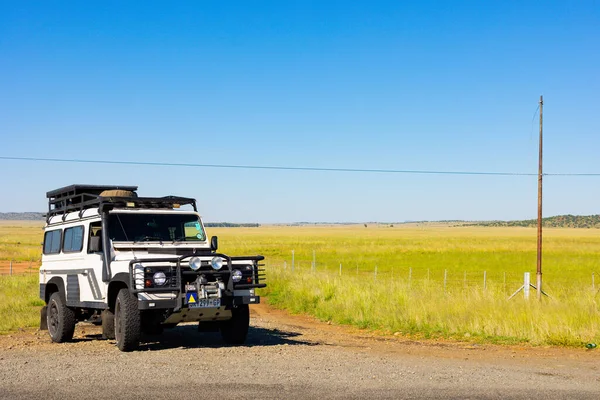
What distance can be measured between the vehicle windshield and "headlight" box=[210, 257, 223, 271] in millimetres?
1981

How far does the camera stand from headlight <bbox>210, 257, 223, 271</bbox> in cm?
1130

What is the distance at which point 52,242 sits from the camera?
47.9 ft

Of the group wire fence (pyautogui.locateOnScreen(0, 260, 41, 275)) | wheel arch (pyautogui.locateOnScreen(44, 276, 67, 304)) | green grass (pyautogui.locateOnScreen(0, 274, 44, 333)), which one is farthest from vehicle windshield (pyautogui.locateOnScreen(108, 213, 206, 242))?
wire fence (pyautogui.locateOnScreen(0, 260, 41, 275))

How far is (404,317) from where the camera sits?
16.4 m

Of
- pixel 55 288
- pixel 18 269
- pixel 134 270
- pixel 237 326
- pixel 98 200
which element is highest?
pixel 98 200

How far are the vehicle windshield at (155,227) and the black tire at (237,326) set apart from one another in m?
1.83

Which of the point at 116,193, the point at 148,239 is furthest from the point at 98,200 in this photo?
the point at 148,239

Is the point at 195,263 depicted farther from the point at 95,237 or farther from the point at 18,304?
the point at 18,304

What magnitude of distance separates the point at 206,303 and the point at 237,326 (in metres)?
1.43

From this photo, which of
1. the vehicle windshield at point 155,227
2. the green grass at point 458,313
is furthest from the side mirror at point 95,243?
the green grass at point 458,313

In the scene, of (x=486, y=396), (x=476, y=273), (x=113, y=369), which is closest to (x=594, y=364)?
(x=486, y=396)

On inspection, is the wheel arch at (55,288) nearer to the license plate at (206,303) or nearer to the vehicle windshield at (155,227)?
the vehicle windshield at (155,227)

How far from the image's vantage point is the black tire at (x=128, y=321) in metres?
11.1

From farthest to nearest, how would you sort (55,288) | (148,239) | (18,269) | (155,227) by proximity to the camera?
(18,269) → (55,288) → (155,227) → (148,239)
